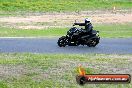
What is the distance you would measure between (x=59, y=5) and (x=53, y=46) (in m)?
30.6

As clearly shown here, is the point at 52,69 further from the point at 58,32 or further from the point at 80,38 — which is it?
the point at 58,32

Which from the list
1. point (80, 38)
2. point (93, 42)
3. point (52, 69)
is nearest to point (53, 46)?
point (80, 38)

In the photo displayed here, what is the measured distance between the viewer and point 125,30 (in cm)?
3425

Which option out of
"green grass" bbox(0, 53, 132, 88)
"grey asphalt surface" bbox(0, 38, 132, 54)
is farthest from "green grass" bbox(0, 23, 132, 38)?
"green grass" bbox(0, 53, 132, 88)

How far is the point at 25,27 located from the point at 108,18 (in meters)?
10.3

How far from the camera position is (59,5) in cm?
5459

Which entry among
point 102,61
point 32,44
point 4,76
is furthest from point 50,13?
point 4,76

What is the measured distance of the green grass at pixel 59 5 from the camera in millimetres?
Result: 52000

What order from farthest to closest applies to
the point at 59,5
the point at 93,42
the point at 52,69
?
the point at 59,5 → the point at 93,42 → the point at 52,69

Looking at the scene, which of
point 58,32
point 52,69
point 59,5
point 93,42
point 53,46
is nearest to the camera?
point 52,69

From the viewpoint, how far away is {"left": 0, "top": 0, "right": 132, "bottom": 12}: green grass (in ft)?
171

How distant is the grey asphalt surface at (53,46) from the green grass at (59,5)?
24.3 meters

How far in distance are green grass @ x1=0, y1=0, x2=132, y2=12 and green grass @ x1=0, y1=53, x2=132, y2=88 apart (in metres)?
32.5

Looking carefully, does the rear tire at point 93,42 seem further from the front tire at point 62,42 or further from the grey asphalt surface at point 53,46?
the front tire at point 62,42
